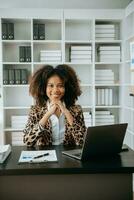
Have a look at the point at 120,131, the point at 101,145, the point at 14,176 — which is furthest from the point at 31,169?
the point at 120,131

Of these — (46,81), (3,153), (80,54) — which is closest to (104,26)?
(80,54)

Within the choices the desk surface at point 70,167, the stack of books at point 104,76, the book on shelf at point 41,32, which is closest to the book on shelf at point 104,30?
the stack of books at point 104,76

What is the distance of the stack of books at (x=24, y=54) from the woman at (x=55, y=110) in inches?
64.8

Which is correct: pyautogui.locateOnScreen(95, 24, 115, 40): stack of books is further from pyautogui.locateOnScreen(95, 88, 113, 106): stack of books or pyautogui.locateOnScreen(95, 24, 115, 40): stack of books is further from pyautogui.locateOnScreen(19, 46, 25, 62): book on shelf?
pyautogui.locateOnScreen(19, 46, 25, 62): book on shelf

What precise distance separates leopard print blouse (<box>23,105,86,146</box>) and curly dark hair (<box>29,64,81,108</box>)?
0.09m

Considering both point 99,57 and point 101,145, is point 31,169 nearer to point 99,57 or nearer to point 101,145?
point 101,145

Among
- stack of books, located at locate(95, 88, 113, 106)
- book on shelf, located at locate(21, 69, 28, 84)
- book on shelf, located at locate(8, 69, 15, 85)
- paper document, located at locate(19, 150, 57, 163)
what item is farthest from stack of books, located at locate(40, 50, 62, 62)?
→ paper document, located at locate(19, 150, 57, 163)

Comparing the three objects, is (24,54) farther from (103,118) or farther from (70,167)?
(70,167)

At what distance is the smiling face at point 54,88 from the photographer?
206cm

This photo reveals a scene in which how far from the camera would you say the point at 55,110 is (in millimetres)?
2088

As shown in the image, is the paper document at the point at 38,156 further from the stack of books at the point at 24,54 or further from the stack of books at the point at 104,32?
the stack of books at the point at 104,32

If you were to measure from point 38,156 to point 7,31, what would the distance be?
8.58 ft

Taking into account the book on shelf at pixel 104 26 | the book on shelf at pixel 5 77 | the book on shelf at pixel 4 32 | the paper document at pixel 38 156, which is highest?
the book on shelf at pixel 104 26

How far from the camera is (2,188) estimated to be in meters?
1.38
